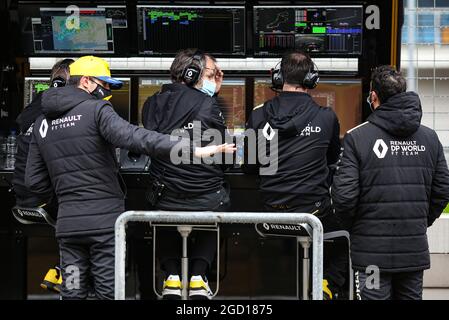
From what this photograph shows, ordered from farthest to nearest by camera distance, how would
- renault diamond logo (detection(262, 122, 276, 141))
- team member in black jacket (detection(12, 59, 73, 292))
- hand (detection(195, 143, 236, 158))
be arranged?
team member in black jacket (detection(12, 59, 73, 292)) → renault diamond logo (detection(262, 122, 276, 141)) → hand (detection(195, 143, 236, 158))

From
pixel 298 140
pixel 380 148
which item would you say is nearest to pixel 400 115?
pixel 380 148

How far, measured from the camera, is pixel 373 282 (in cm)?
438

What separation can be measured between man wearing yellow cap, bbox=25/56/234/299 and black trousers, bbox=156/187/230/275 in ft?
1.23

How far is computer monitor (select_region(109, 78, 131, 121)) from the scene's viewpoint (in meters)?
6.38

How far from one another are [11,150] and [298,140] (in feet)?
7.85

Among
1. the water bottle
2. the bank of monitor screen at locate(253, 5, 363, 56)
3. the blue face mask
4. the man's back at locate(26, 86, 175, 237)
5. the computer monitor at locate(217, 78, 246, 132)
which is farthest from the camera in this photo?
the computer monitor at locate(217, 78, 246, 132)

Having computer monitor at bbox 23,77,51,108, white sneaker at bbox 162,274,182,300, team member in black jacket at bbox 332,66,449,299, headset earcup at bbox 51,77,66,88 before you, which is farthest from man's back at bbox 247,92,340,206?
computer monitor at bbox 23,77,51,108

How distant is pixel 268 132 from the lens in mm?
4879

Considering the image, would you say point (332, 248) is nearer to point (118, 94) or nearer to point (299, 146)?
point (299, 146)

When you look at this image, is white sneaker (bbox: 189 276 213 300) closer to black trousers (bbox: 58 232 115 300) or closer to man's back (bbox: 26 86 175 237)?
black trousers (bbox: 58 232 115 300)

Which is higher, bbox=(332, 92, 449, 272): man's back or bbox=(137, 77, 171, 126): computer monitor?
bbox=(137, 77, 171, 126): computer monitor

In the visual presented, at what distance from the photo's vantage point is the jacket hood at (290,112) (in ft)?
15.8
